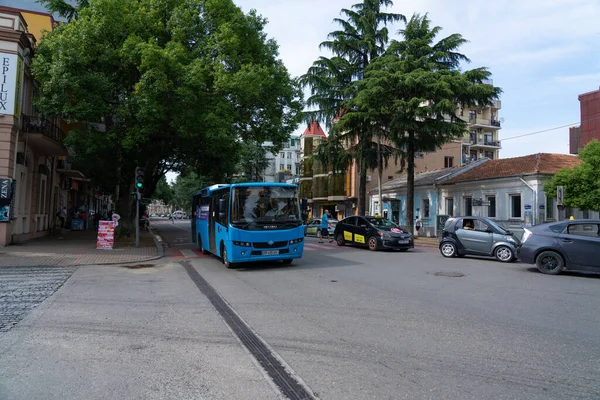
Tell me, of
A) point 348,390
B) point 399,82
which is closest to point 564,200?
point 399,82

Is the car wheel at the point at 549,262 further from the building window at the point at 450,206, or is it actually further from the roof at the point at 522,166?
the building window at the point at 450,206

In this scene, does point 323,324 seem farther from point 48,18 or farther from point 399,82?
point 48,18

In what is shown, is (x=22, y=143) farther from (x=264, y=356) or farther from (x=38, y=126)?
(x=264, y=356)

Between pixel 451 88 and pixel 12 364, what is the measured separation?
85.3 ft

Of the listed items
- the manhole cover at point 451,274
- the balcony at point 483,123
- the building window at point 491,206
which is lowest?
the manhole cover at point 451,274

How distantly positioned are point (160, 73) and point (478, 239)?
44.1 feet

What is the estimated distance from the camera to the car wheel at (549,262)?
458 inches

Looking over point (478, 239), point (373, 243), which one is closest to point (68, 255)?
point (373, 243)

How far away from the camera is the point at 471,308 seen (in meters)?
7.44

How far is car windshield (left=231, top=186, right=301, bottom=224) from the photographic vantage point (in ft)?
41.5

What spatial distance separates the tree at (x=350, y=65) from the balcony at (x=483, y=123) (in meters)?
35.9

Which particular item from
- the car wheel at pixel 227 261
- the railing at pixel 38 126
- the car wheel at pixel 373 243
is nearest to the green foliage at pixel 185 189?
the railing at pixel 38 126

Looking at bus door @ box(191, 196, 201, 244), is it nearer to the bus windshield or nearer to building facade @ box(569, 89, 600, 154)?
the bus windshield

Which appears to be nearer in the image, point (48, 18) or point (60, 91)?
point (60, 91)
